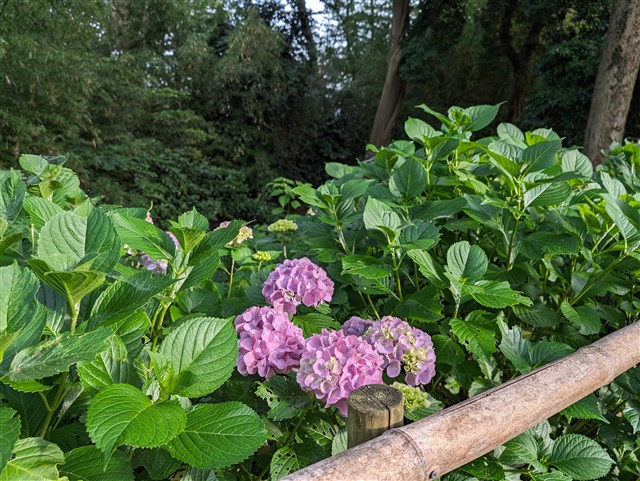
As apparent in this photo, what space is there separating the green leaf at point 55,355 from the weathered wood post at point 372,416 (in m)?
0.30

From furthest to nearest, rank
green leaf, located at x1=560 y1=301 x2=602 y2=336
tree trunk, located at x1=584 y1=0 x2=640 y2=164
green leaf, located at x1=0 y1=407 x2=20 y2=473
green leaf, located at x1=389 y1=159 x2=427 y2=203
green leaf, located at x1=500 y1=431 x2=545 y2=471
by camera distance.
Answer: tree trunk, located at x1=584 y1=0 x2=640 y2=164, green leaf, located at x1=389 y1=159 x2=427 y2=203, green leaf, located at x1=560 y1=301 x2=602 y2=336, green leaf, located at x1=500 y1=431 x2=545 y2=471, green leaf, located at x1=0 y1=407 x2=20 y2=473

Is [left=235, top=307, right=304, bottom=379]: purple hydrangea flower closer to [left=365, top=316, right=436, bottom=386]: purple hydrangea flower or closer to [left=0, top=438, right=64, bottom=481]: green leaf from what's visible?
[left=365, top=316, right=436, bottom=386]: purple hydrangea flower

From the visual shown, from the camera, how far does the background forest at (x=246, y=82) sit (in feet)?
21.7

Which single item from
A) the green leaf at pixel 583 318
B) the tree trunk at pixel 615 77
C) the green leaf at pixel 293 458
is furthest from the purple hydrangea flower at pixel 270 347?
the tree trunk at pixel 615 77

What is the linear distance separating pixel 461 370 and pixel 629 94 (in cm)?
523

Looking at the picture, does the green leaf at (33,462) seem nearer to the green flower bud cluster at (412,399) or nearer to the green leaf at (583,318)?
the green flower bud cluster at (412,399)

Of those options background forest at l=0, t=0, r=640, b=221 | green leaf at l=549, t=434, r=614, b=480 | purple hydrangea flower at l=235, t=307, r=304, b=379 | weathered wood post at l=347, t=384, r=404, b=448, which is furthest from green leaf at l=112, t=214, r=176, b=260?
background forest at l=0, t=0, r=640, b=221

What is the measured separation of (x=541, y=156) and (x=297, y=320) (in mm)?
668

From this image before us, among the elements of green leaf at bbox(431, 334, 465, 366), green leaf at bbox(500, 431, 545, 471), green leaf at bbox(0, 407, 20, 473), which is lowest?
green leaf at bbox(500, 431, 545, 471)

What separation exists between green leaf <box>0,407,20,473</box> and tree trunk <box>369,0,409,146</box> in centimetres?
934

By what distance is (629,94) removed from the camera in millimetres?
5039

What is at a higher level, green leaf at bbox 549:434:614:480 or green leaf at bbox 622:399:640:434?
green leaf at bbox 549:434:614:480

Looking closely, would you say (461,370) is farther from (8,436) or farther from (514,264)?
(8,436)

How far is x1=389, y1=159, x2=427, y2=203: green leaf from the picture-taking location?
3.88 ft
